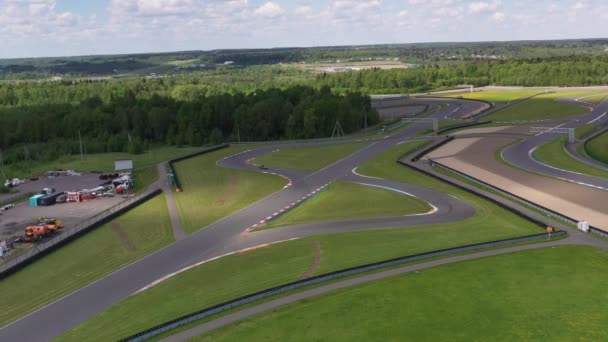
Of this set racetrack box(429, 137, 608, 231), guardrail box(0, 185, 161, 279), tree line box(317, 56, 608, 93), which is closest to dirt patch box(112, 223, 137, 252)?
guardrail box(0, 185, 161, 279)

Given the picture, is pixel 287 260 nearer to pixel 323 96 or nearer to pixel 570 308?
pixel 570 308

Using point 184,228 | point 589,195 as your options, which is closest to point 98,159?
point 184,228

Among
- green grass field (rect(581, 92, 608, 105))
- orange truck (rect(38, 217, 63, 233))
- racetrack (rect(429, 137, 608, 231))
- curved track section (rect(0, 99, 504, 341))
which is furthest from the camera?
green grass field (rect(581, 92, 608, 105))

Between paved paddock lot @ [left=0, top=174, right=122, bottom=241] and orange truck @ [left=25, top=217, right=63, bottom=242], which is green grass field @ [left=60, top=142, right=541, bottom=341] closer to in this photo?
orange truck @ [left=25, top=217, right=63, bottom=242]

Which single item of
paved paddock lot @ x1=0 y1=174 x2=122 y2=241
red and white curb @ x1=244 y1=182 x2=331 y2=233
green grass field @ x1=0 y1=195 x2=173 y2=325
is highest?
red and white curb @ x1=244 y1=182 x2=331 y2=233

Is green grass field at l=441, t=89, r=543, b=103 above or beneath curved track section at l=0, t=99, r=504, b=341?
above

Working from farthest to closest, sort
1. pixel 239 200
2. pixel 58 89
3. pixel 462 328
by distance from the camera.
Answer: pixel 58 89 < pixel 239 200 < pixel 462 328

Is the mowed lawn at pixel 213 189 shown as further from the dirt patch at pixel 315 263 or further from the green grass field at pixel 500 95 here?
the green grass field at pixel 500 95
